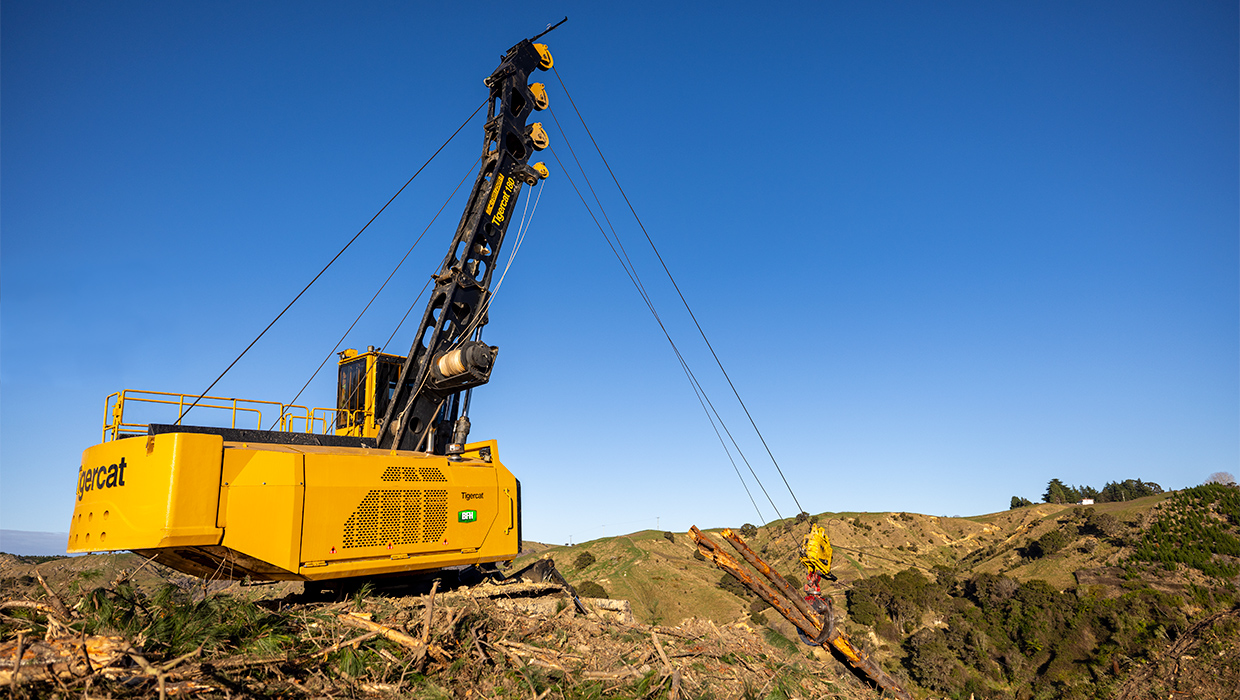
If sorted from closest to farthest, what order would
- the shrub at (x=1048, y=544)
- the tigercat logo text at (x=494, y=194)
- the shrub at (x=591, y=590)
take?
the tigercat logo text at (x=494, y=194) → the shrub at (x=591, y=590) → the shrub at (x=1048, y=544)

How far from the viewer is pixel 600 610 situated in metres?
12.7

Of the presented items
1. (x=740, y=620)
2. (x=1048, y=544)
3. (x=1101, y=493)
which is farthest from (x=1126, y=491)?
(x=740, y=620)

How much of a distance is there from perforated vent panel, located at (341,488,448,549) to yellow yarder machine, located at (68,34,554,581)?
2 centimetres

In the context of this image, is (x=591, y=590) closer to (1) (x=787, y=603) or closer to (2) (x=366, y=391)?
(1) (x=787, y=603)

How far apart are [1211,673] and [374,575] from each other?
2971 cm

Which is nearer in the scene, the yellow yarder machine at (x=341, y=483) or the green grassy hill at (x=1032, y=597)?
the yellow yarder machine at (x=341, y=483)

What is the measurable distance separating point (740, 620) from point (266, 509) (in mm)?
25387

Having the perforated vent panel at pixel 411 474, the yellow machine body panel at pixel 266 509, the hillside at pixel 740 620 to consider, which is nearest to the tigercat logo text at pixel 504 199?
the yellow machine body panel at pixel 266 509

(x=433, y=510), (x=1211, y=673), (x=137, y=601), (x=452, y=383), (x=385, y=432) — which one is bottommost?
(x=1211, y=673)

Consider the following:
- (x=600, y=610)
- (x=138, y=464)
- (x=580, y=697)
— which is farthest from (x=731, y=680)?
(x=138, y=464)

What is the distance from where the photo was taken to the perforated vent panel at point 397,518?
9836 mm

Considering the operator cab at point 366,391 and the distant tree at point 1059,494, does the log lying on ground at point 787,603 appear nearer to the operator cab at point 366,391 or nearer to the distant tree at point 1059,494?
the operator cab at point 366,391

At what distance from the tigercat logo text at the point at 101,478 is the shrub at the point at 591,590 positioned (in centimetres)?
2527

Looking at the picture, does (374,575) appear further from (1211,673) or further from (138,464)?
(1211,673)
